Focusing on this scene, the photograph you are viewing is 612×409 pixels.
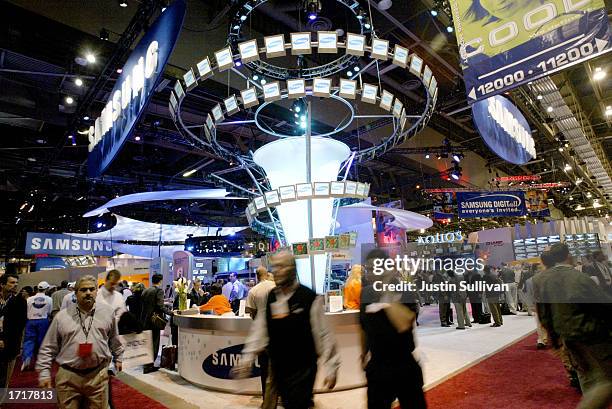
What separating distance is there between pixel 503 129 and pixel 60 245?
1635 cm

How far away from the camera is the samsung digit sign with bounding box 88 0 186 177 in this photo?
132 inches

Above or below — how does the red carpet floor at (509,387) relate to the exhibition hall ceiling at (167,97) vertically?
below

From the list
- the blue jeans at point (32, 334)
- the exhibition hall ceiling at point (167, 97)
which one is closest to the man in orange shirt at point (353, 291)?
the exhibition hall ceiling at point (167, 97)

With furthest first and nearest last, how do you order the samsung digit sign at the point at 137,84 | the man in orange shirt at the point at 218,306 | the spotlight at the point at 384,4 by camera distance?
the spotlight at the point at 384,4 → the man in orange shirt at the point at 218,306 → the samsung digit sign at the point at 137,84

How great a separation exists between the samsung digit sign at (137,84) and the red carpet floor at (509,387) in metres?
4.38

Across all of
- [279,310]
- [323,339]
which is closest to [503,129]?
[323,339]

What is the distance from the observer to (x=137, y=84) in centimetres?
395

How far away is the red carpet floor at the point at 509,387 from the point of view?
13.6 ft

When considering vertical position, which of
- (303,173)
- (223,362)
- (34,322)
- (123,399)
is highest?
(303,173)

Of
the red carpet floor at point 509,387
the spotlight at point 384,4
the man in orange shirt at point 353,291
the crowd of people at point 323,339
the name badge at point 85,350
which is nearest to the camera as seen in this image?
the crowd of people at point 323,339

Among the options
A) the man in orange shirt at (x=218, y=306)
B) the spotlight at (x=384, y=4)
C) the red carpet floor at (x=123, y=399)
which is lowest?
the red carpet floor at (x=123, y=399)

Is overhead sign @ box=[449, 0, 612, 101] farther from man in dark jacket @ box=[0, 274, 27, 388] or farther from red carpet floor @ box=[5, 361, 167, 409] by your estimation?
man in dark jacket @ box=[0, 274, 27, 388]

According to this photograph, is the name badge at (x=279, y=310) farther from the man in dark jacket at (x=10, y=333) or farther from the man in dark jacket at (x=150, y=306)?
the man in dark jacket at (x=150, y=306)

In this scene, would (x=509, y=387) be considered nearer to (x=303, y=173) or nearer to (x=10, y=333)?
(x=303, y=173)
